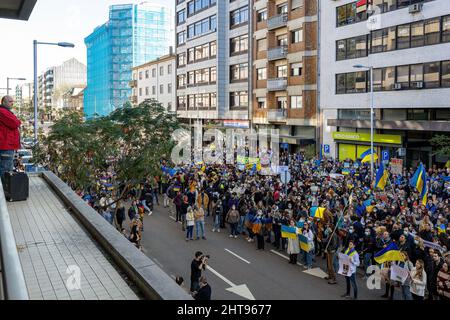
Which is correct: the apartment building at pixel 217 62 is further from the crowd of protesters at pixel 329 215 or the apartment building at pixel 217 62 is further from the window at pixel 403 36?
the crowd of protesters at pixel 329 215

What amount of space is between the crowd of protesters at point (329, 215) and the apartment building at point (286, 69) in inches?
575

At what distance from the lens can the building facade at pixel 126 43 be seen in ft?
298

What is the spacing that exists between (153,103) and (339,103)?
71.5 feet

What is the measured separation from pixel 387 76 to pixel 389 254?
24.1m

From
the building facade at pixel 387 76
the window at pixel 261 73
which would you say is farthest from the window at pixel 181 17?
the building facade at pixel 387 76

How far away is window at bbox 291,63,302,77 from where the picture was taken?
4197cm

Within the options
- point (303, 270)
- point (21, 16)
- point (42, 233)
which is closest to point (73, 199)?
point (42, 233)

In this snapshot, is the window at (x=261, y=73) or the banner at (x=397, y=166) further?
the window at (x=261, y=73)

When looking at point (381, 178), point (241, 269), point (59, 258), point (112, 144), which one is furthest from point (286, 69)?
point (59, 258)

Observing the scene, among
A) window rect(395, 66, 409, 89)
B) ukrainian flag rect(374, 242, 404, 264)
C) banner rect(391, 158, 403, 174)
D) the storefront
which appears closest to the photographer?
ukrainian flag rect(374, 242, 404, 264)

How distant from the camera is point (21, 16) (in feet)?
39.8

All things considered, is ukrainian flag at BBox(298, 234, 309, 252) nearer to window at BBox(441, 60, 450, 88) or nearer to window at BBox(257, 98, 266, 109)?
window at BBox(441, 60, 450, 88)

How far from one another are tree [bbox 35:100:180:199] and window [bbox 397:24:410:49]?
64.8 ft

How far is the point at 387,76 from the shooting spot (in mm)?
33438
